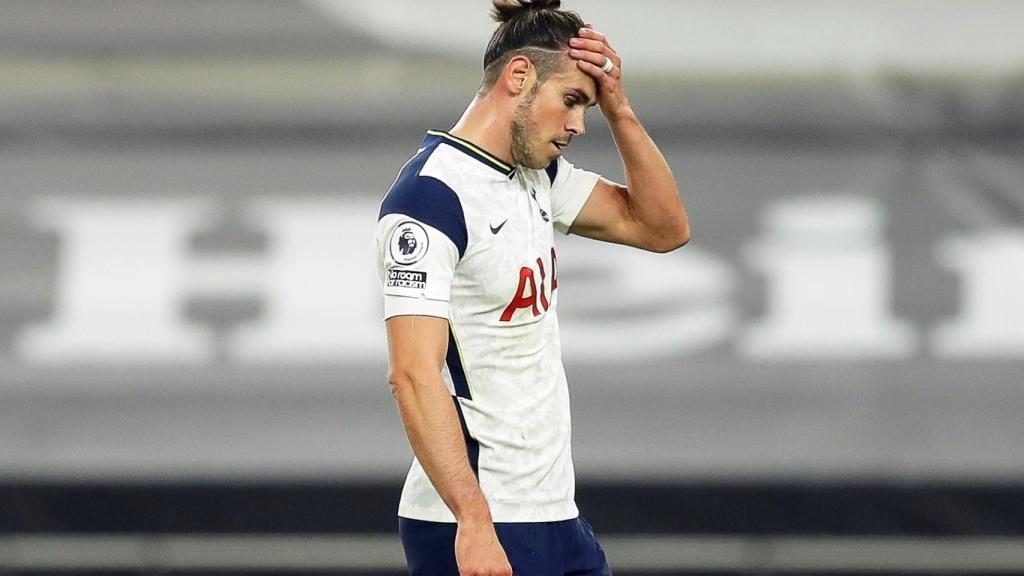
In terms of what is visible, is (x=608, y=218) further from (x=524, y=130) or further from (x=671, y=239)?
(x=524, y=130)

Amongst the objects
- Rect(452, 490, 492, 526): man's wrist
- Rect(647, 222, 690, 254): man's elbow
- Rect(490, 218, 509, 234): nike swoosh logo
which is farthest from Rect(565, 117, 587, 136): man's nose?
Rect(452, 490, 492, 526): man's wrist

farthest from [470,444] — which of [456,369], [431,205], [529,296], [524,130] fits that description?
[524,130]

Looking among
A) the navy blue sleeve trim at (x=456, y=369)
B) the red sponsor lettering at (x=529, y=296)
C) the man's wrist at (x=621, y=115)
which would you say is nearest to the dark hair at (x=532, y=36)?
the man's wrist at (x=621, y=115)

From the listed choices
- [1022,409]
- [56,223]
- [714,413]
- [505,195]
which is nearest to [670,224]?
[505,195]

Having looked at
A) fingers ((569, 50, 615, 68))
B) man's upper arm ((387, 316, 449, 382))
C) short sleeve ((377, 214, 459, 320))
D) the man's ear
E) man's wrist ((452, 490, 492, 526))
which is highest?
fingers ((569, 50, 615, 68))

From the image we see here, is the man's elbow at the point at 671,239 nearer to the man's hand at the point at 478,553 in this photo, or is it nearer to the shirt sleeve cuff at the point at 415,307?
the shirt sleeve cuff at the point at 415,307

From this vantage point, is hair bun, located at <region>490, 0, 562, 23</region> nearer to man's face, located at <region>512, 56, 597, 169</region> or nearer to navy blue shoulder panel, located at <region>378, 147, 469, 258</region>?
man's face, located at <region>512, 56, 597, 169</region>

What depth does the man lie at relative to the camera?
155 centimetres

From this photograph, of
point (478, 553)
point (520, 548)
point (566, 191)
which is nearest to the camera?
point (478, 553)

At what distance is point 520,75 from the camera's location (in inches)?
66.5

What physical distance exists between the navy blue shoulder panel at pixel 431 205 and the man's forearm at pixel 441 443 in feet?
0.62

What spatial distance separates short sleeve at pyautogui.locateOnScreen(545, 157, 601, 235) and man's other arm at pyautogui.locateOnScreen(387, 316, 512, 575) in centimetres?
39

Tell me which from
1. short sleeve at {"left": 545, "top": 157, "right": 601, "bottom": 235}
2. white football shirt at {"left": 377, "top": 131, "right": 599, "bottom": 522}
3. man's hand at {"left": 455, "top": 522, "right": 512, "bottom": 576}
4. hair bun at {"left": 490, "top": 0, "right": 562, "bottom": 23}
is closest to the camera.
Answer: man's hand at {"left": 455, "top": 522, "right": 512, "bottom": 576}

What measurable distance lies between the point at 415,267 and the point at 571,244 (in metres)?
1.88
